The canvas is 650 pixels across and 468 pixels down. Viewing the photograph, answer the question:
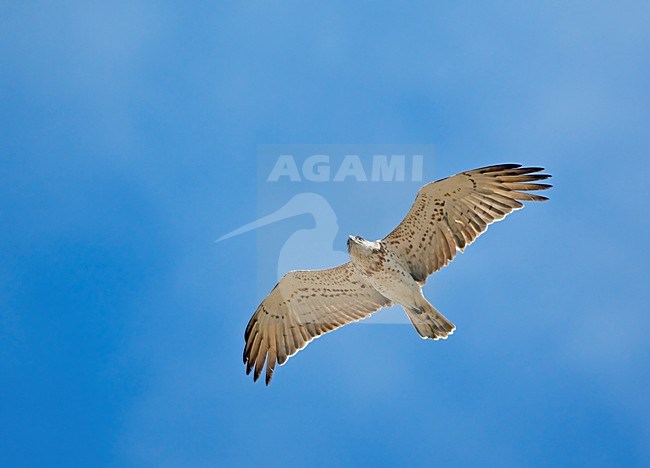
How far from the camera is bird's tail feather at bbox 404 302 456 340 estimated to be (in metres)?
12.5

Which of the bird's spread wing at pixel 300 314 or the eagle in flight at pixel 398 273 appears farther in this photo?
the bird's spread wing at pixel 300 314

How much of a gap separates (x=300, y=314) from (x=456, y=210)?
298 centimetres

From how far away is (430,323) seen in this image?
12.7 metres

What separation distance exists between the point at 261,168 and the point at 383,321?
327 cm

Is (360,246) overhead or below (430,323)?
overhead

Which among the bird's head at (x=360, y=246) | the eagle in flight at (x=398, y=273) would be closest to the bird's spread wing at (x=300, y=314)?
the eagle in flight at (x=398, y=273)

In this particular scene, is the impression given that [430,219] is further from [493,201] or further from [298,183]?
[298,183]

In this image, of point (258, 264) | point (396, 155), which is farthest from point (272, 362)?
point (396, 155)

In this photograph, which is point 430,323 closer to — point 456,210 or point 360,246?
point 360,246

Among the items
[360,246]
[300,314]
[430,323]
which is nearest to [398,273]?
[360,246]

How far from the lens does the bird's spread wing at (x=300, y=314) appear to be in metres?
13.4

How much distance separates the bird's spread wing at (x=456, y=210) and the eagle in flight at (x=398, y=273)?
0.05 ft

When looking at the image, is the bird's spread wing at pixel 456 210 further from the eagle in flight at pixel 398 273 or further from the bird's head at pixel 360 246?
the bird's head at pixel 360 246

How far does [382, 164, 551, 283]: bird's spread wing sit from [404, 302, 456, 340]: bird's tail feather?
0.45 metres
